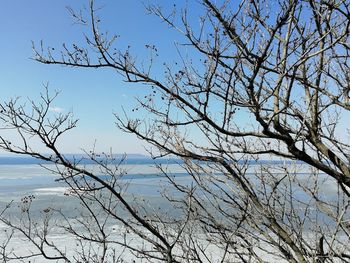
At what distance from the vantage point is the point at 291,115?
12.5ft

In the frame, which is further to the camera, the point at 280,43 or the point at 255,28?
the point at 280,43

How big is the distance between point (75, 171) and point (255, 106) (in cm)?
163

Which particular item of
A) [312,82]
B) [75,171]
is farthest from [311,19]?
[75,171]

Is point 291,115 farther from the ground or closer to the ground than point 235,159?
farther from the ground

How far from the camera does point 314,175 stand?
4.77 meters

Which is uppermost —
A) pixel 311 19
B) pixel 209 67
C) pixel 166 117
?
pixel 311 19

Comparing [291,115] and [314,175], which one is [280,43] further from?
[314,175]

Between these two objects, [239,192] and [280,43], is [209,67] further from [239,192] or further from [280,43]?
[239,192]

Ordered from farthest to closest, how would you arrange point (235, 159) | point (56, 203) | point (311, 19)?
point (56, 203), point (235, 159), point (311, 19)

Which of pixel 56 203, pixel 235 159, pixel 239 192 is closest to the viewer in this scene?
pixel 235 159

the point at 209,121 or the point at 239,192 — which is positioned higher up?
the point at 209,121

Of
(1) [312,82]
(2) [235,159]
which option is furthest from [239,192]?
(1) [312,82]

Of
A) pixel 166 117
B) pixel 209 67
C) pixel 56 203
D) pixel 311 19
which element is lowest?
pixel 56 203

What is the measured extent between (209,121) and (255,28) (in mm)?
815
